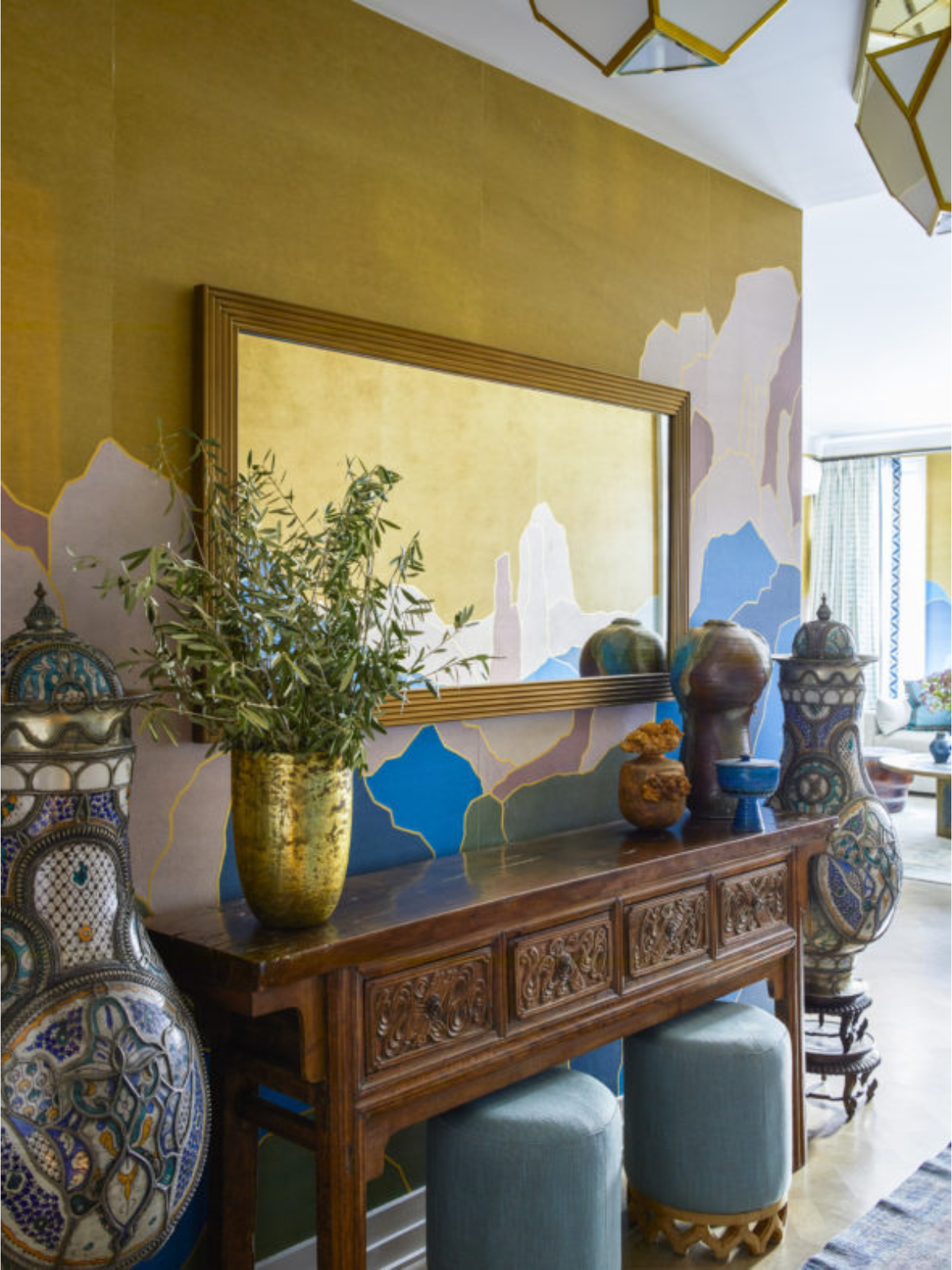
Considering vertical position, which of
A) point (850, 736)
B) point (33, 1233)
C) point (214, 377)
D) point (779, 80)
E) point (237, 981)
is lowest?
point (33, 1233)

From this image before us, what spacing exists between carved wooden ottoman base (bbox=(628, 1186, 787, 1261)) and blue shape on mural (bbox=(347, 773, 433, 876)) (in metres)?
0.94

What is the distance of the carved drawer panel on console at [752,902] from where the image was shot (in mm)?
2699

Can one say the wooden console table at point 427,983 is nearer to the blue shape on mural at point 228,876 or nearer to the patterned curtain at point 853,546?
the blue shape on mural at point 228,876

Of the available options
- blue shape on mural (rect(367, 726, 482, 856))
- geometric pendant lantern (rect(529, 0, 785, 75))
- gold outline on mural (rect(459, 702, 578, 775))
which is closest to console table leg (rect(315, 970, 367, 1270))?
blue shape on mural (rect(367, 726, 482, 856))

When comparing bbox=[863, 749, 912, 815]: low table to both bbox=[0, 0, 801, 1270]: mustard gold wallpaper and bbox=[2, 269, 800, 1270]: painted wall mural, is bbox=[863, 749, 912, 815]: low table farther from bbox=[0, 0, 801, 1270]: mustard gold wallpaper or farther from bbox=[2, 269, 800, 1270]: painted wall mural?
bbox=[0, 0, 801, 1270]: mustard gold wallpaper

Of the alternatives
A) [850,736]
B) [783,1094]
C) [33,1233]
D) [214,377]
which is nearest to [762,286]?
[850,736]

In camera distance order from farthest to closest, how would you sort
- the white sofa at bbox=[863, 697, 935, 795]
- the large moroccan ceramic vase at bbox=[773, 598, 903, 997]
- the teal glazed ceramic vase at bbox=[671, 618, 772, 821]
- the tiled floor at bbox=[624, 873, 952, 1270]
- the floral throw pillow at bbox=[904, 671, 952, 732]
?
the white sofa at bbox=[863, 697, 935, 795] → the floral throw pillow at bbox=[904, 671, 952, 732] → the large moroccan ceramic vase at bbox=[773, 598, 903, 997] → the teal glazed ceramic vase at bbox=[671, 618, 772, 821] → the tiled floor at bbox=[624, 873, 952, 1270]

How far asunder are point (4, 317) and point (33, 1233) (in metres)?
1.35

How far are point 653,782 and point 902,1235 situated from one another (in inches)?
44.6

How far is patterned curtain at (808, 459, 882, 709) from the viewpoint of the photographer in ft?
31.3

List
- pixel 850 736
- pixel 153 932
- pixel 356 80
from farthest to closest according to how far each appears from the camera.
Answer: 1. pixel 850 736
2. pixel 356 80
3. pixel 153 932

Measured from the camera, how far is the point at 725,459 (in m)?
3.44

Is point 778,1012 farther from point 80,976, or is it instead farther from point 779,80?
point 779,80

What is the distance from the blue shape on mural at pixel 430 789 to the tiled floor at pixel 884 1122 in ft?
3.31
